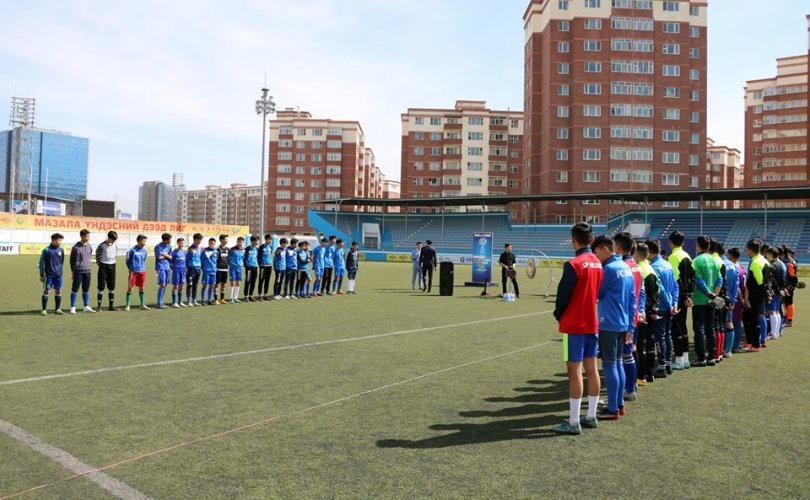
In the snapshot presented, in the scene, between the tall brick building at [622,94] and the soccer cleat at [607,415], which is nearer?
the soccer cleat at [607,415]

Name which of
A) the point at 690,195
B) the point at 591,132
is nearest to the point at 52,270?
the point at 690,195

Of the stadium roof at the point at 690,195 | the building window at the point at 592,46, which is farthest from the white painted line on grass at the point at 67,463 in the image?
the building window at the point at 592,46

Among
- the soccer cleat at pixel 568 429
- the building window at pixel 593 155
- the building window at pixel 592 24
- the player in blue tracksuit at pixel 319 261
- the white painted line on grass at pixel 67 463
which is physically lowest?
the white painted line on grass at pixel 67 463

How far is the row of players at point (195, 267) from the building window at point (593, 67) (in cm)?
6269

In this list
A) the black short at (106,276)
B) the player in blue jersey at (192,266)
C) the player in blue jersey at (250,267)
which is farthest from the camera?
the player in blue jersey at (250,267)

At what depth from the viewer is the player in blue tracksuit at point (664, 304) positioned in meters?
8.33

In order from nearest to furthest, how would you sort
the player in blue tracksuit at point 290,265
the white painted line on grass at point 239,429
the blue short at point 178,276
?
the white painted line on grass at point 239,429, the blue short at point 178,276, the player in blue tracksuit at point 290,265

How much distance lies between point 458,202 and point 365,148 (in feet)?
235

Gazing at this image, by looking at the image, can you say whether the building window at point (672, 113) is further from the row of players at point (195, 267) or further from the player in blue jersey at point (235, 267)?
the player in blue jersey at point (235, 267)

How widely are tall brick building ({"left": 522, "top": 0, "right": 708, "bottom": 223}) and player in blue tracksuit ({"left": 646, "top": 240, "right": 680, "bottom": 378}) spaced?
66.8 meters

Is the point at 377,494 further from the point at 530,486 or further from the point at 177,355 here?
the point at 177,355

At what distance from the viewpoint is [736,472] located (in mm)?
4820

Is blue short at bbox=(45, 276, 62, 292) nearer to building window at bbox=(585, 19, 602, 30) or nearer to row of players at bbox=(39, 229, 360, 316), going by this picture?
row of players at bbox=(39, 229, 360, 316)

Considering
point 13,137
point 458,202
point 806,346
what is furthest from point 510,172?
point 13,137
